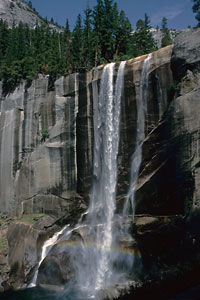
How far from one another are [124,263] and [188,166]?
717 cm

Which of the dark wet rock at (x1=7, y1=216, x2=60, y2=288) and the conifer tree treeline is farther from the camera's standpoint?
the conifer tree treeline

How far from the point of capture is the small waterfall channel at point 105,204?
19.0m

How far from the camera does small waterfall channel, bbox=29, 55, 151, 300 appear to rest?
19.0 meters

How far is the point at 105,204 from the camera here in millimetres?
22812

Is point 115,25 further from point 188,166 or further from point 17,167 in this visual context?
point 188,166

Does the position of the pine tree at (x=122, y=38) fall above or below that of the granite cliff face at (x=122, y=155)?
above

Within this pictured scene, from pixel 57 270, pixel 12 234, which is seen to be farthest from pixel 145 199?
pixel 12 234

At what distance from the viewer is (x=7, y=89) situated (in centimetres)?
3350

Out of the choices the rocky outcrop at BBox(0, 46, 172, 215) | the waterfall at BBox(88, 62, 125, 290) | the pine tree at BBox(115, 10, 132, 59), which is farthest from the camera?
the pine tree at BBox(115, 10, 132, 59)

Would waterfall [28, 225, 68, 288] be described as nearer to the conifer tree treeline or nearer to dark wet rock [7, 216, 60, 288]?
dark wet rock [7, 216, 60, 288]

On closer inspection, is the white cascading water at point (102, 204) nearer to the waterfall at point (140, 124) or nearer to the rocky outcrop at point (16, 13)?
the waterfall at point (140, 124)

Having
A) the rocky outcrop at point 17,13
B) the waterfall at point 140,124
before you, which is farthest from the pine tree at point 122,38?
the rocky outcrop at point 17,13

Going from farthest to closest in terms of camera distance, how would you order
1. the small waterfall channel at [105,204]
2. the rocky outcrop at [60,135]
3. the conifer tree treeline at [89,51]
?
the conifer tree treeline at [89,51] < the rocky outcrop at [60,135] < the small waterfall channel at [105,204]

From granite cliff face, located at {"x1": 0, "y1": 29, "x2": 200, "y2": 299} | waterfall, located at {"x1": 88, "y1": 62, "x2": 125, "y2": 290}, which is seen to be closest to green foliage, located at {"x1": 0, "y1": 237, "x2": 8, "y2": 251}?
granite cliff face, located at {"x1": 0, "y1": 29, "x2": 200, "y2": 299}
